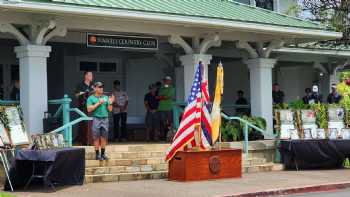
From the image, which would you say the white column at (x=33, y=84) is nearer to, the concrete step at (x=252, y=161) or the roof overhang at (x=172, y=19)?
the roof overhang at (x=172, y=19)

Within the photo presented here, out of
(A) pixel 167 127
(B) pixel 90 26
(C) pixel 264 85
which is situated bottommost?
(A) pixel 167 127

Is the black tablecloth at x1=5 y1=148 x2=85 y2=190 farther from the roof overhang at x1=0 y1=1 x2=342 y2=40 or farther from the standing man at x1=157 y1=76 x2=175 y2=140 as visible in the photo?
the standing man at x1=157 y1=76 x2=175 y2=140

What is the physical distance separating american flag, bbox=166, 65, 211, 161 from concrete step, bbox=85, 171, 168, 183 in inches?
26.8

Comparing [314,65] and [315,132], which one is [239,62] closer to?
[314,65]

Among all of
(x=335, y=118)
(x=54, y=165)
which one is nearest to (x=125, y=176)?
(x=54, y=165)

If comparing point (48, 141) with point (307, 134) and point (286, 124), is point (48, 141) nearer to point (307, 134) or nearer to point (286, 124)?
point (286, 124)

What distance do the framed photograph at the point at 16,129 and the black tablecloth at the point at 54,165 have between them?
2.38 ft

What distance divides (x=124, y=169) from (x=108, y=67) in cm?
745

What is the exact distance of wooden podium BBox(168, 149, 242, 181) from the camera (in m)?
13.6

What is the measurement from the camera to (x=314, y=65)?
25062 millimetres

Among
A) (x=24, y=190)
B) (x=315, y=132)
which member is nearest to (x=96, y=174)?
(x=24, y=190)

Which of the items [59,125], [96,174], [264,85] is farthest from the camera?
[264,85]

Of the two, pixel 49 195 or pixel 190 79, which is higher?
pixel 190 79

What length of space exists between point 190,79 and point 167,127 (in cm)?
192
